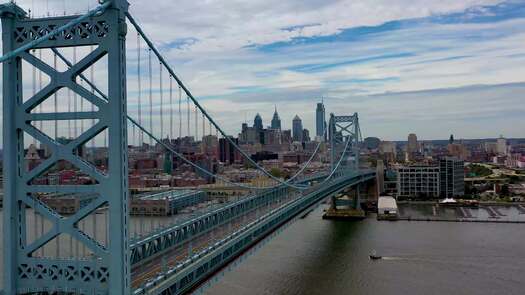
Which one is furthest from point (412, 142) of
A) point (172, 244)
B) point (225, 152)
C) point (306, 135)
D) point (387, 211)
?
point (172, 244)

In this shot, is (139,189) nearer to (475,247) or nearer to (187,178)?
(187,178)

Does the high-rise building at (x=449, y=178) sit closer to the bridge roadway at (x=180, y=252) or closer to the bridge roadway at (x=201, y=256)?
the bridge roadway at (x=201, y=256)

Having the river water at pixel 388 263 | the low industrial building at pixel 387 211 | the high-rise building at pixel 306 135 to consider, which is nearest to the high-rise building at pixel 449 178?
the low industrial building at pixel 387 211

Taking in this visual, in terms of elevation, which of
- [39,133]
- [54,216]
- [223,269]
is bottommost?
[223,269]

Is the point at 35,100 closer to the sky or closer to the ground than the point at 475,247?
closer to the sky

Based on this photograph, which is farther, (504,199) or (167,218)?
(504,199)

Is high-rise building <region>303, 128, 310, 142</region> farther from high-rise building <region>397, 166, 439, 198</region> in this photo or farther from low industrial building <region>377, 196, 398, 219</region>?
low industrial building <region>377, 196, 398, 219</region>

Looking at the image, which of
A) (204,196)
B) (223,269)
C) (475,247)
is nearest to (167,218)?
(204,196)
